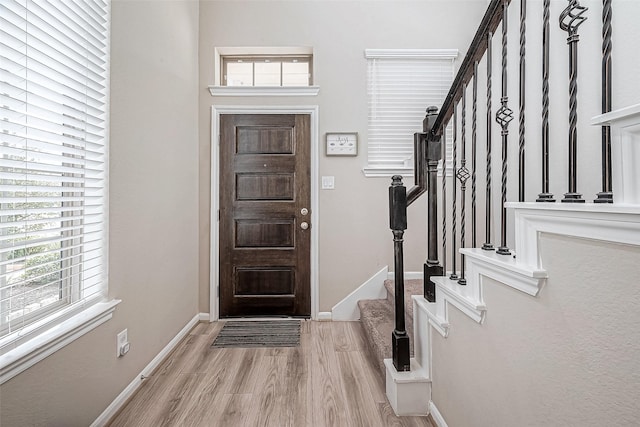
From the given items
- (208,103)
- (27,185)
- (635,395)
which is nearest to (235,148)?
(208,103)

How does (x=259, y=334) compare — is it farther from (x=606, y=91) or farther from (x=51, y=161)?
(x=606, y=91)

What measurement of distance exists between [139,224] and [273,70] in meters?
1.98

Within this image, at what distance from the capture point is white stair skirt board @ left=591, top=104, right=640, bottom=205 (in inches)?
24.0

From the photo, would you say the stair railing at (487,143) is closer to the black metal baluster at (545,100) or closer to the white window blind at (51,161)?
the black metal baluster at (545,100)

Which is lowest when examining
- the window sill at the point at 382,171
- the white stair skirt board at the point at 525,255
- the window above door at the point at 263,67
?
the white stair skirt board at the point at 525,255

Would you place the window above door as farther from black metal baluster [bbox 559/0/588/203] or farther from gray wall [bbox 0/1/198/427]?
black metal baluster [bbox 559/0/588/203]

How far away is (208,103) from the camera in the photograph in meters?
2.98

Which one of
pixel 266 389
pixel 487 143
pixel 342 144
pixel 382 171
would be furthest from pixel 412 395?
pixel 342 144

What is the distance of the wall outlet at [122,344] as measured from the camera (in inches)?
66.1

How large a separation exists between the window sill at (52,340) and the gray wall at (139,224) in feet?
0.11

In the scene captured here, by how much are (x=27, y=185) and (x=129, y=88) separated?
2.77 ft

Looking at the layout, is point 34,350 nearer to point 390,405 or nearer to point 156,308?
point 156,308

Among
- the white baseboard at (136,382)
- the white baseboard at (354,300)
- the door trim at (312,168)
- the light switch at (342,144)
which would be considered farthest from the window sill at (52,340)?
the light switch at (342,144)

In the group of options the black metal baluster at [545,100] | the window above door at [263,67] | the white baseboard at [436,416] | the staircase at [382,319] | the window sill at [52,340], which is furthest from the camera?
the window above door at [263,67]
